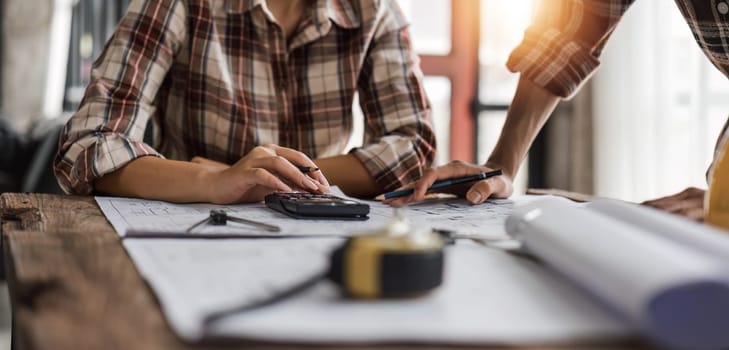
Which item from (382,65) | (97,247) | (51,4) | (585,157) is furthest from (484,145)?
(97,247)

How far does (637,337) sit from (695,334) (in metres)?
0.03

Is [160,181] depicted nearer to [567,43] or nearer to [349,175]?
[349,175]

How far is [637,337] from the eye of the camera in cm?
37

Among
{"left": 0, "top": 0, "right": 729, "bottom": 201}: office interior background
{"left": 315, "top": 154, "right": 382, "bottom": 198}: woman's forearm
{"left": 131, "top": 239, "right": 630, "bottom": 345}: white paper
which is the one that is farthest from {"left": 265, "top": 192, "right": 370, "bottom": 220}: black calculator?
{"left": 0, "top": 0, "right": 729, "bottom": 201}: office interior background

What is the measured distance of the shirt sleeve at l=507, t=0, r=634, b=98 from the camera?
4.06ft

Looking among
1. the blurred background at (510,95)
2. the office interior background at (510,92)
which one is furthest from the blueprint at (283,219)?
the blurred background at (510,95)

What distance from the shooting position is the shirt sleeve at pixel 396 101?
1.26 meters

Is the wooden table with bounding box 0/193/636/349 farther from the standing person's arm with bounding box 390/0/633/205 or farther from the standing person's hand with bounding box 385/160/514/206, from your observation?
the standing person's arm with bounding box 390/0/633/205

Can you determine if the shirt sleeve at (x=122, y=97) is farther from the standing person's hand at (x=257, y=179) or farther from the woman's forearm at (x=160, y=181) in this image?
the standing person's hand at (x=257, y=179)

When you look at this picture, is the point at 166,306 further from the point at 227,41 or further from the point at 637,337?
the point at 227,41

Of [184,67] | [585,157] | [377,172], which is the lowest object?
[585,157]

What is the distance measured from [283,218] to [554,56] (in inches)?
24.8

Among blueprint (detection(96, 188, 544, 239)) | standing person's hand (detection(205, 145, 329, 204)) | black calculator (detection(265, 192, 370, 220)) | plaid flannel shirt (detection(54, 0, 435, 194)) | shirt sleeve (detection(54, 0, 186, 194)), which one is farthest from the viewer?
plaid flannel shirt (detection(54, 0, 435, 194))

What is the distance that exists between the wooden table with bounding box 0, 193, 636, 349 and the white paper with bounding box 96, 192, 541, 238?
0.05 meters
